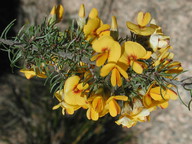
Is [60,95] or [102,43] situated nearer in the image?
[102,43]

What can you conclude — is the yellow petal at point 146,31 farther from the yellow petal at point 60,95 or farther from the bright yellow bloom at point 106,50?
the yellow petal at point 60,95

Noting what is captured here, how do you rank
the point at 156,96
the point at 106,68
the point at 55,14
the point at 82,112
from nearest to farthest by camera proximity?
the point at 106,68, the point at 156,96, the point at 55,14, the point at 82,112

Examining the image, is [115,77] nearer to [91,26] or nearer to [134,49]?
[134,49]

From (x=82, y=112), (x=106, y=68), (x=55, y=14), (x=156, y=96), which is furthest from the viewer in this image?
(x=82, y=112)

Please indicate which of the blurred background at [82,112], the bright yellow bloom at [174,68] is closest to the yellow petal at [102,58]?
the bright yellow bloom at [174,68]

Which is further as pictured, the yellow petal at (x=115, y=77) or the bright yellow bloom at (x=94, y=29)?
the bright yellow bloom at (x=94, y=29)

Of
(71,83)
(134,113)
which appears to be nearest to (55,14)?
(71,83)

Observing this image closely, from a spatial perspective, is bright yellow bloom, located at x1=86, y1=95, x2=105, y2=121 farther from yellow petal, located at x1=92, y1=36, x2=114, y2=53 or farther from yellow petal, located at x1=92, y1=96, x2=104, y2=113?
yellow petal, located at x1=92, y1=36, x2=114, y2=53

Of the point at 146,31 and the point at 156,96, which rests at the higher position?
the point at 146,31
